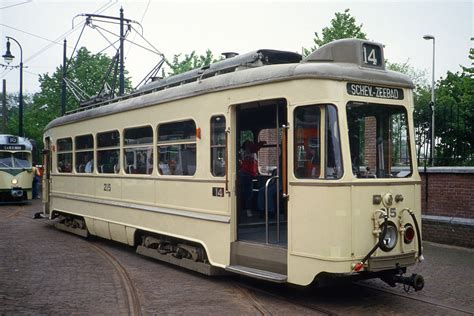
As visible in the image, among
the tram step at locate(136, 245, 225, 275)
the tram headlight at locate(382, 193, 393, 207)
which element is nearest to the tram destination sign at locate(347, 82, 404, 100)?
the tram headlight at locate(382, 193, 393, 207)

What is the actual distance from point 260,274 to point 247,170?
2159mm

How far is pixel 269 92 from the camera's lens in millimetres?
7305

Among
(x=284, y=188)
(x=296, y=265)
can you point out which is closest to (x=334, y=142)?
(x=284, y=188)

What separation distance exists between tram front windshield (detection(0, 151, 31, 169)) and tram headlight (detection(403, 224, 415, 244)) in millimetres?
19759

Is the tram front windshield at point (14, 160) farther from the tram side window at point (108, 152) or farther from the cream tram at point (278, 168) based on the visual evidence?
the cream tram at point (278, 168)

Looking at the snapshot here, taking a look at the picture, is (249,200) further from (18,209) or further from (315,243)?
(18,209)

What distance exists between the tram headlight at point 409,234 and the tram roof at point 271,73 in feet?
6.16

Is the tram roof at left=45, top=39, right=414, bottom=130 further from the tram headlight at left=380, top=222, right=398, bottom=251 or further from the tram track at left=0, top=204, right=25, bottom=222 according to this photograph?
the tram track at left=0, top=204, right=25, bottom=222

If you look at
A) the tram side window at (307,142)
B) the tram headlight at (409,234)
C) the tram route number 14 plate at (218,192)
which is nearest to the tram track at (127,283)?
the tram route number 14 plate at (218,192)

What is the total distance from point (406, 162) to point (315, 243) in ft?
6.01

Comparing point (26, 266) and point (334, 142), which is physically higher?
point (334, 142)

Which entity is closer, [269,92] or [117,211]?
[269,92]

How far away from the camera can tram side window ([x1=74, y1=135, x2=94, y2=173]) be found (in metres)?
12.4

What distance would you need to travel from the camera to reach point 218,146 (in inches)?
320
